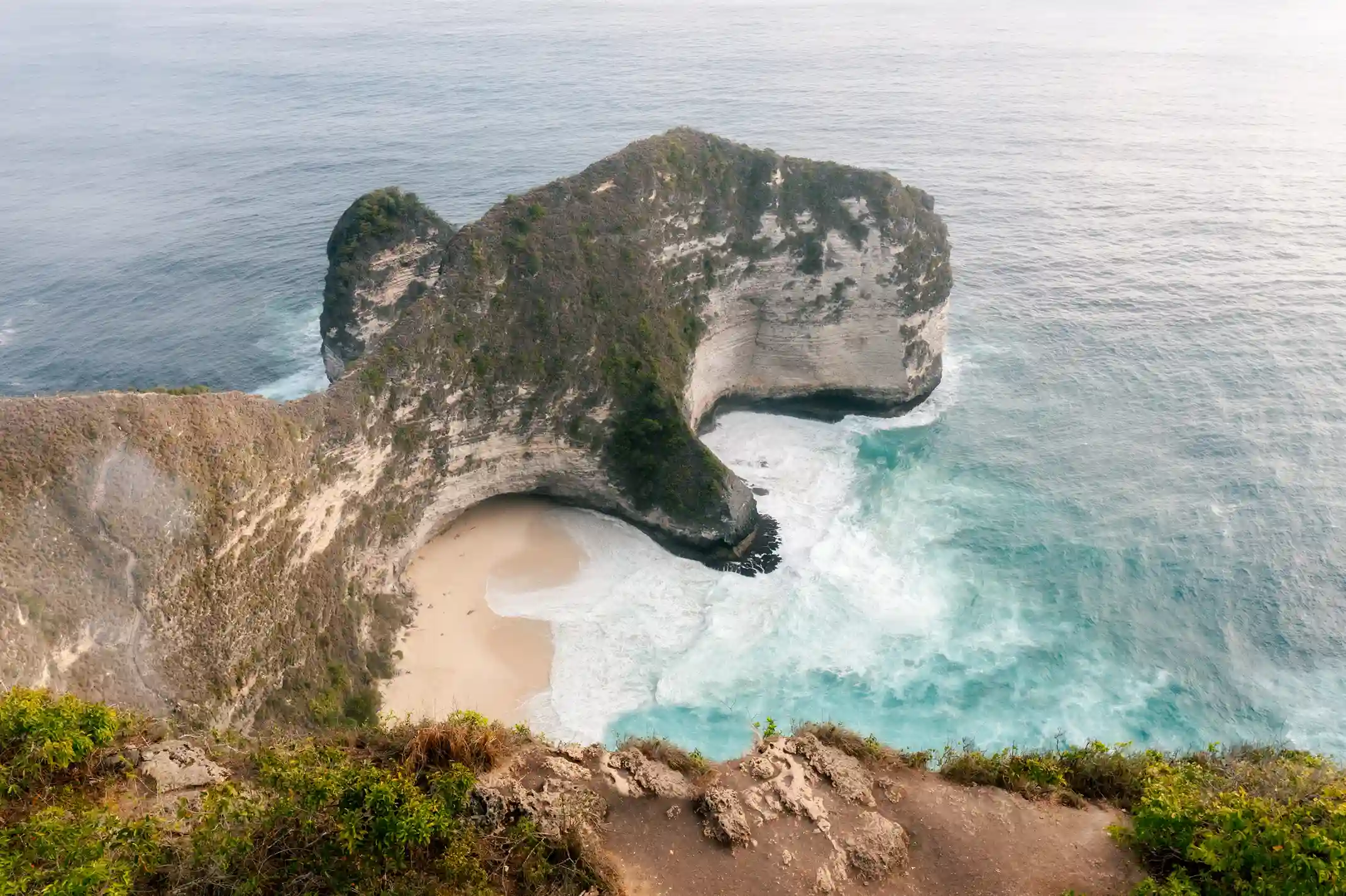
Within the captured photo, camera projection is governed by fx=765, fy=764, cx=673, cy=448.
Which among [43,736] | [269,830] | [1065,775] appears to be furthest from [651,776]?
[43,736]

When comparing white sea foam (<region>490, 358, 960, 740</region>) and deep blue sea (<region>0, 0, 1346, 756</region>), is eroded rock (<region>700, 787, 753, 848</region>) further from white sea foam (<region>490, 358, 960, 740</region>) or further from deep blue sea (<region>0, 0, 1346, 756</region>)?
white sea foam (<region>490, 358, 960, 740</region>)

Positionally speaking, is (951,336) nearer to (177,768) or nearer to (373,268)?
(373,268)

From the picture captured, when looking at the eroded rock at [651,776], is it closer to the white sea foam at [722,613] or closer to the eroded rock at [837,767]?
the eroded rock at [837,767]

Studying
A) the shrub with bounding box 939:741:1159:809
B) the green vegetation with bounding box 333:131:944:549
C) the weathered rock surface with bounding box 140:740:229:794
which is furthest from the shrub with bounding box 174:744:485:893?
the green vegetation with bounding box 333:131:944:549

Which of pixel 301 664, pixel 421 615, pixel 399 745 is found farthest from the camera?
pixel 421 615

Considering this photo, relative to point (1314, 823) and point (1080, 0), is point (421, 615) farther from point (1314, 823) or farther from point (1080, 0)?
point (1080, 0)

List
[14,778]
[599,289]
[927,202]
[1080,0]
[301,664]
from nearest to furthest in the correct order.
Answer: [14,778] < [301,664] < [599,289] < [927,202] < [1080,0]

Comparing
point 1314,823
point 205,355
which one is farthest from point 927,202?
point 205,355
